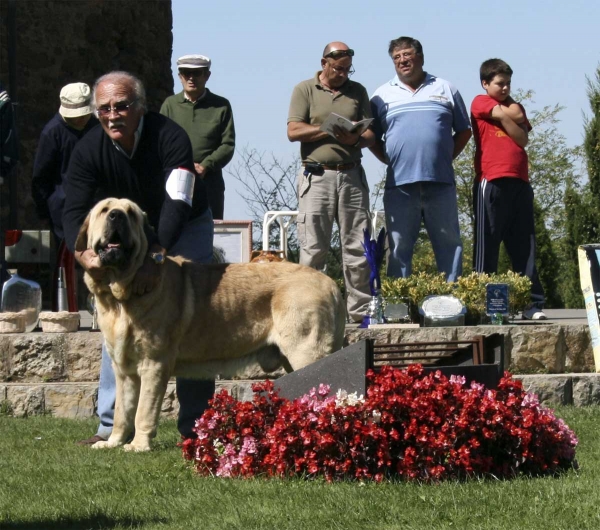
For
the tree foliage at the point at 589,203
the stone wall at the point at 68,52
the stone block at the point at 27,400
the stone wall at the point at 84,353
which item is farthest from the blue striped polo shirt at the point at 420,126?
the tree foliage at the point at 589,203

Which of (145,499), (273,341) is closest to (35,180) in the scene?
(273,341)

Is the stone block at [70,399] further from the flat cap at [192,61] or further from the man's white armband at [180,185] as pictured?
the flat cap at [192,61]

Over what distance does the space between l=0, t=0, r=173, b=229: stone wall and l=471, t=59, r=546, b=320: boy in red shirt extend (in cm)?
628

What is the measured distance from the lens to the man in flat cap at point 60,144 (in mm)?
8461

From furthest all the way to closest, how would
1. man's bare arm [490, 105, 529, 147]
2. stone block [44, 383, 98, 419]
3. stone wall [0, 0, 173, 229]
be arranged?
stone wall [0, 0, 173, 229] → man's bare arm [490, 105, 529, 147] → stone block [44, 383, 98, 419]

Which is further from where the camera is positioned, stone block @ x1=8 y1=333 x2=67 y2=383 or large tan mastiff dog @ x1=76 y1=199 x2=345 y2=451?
stone block @ x1=8 y1=333 x2=67 y2=383

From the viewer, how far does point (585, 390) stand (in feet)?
27.9

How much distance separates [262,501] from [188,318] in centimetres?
201

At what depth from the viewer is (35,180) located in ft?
28.3

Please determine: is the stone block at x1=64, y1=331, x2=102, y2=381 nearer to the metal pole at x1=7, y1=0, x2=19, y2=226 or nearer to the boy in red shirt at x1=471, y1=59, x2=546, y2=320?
the boy in red shirt at x1=471, y1=59, x2=546, y2=320

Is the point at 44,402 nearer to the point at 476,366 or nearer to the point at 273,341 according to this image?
the point at 273,341

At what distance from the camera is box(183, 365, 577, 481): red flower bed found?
5305 millimetres

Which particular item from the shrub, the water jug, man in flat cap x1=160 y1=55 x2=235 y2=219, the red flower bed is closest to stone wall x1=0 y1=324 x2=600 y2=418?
the shrub

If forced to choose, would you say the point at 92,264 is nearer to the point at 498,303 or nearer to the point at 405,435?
the point at 405,435
